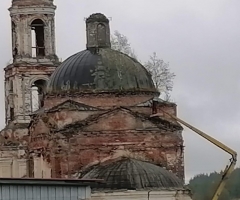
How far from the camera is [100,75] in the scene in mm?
35469

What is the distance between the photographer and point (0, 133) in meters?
43.8

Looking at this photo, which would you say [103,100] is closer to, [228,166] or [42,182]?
[228,166]

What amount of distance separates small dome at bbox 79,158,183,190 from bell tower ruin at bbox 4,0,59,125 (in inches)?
430

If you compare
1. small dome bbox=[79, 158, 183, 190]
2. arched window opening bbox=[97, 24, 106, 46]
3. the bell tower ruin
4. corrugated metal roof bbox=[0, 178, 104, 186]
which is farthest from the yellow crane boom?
the bell tower ruin

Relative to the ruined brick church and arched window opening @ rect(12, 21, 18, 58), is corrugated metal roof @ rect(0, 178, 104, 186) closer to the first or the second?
the ruined brick church

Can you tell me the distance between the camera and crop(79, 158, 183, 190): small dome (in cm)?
3212

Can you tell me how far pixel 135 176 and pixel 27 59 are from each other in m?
12.8

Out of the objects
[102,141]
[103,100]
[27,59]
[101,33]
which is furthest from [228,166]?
[27,59]

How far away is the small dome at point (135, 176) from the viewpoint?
32125mm

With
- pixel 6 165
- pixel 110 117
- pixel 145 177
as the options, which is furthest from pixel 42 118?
pixel 6 165

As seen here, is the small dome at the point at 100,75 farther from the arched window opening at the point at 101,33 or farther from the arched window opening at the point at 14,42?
the arched window opening at the point at 14,42

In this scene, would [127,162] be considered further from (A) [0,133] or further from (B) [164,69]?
(A) [0,133]

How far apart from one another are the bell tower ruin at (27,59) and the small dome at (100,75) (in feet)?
24.8

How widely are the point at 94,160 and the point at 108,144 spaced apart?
2.09 ft
